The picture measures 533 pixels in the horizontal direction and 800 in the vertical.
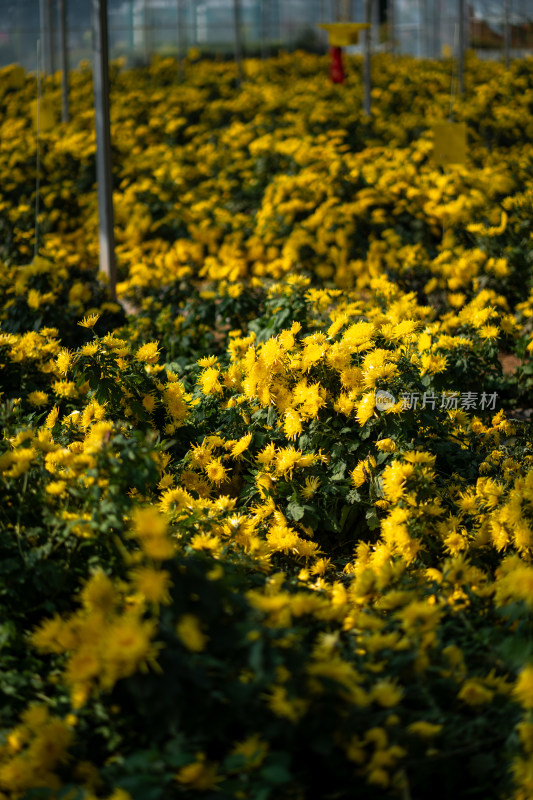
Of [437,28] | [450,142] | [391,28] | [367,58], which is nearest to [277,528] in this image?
[450,142]

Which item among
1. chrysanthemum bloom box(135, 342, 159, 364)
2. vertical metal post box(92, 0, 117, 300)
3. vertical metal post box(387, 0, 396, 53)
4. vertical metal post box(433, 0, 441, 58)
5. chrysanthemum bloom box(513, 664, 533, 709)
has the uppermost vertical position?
vertical metal post box(433, 0, 441, 58)

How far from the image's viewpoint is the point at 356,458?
2.89 m

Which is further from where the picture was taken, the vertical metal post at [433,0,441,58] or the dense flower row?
the vertical metal post at [433,0,441,58]

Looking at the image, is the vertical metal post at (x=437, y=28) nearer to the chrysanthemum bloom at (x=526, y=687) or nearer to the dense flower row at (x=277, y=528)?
the dense flower row at (x=277, y=528)

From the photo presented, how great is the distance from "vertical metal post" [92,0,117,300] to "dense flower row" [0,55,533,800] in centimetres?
31

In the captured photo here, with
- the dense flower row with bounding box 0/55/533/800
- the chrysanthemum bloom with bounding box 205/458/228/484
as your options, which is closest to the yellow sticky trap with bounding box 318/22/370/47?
the dense flower row with bounding box 0/55/533/800

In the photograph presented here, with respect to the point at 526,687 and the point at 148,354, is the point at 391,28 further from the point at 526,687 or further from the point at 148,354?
the point at 526,687

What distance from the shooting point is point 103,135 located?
16.4ft

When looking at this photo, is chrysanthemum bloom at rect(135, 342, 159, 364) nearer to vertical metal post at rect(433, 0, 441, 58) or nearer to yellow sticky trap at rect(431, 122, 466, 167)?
yellow sticky trap at rect(431, 122, 466, 167)

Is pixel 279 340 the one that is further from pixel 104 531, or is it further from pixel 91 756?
pixel 91 756

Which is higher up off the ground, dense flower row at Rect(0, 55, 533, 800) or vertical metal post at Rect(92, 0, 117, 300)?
vertical metal post at Rect(92, 0, 117, 300)

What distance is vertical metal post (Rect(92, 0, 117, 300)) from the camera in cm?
488

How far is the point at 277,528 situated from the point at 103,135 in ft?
10.2

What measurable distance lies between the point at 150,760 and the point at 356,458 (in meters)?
1.59
